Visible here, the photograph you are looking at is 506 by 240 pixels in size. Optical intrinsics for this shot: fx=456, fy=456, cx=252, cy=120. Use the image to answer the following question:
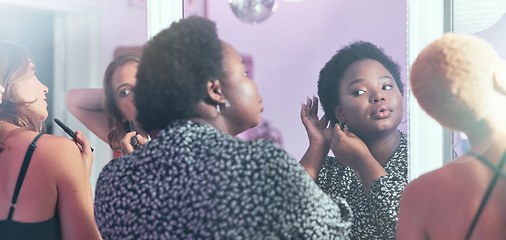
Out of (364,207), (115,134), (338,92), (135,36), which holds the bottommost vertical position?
(364,207)

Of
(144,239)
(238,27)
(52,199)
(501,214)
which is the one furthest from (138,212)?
(238,27)

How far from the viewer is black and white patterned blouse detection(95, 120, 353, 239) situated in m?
0.75

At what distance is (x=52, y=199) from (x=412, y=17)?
40.6 inches

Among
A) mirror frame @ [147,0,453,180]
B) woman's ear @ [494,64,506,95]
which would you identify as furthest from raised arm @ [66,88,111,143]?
woman's ear @ [494,64,506,95]

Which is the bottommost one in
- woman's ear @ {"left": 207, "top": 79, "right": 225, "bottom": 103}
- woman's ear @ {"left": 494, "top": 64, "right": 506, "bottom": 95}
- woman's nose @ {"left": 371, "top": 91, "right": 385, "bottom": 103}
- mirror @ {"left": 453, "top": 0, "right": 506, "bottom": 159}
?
woman's nose @ {"left": 371, "top": 91, "right": 385, "bottom": 103}

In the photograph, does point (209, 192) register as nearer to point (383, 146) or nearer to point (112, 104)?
point (383, 146)

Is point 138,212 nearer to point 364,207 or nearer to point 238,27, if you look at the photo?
point 364,207

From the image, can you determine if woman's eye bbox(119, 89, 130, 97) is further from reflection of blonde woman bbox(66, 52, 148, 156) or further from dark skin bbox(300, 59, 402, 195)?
dark skin bbox(300, 59, 402, 195)

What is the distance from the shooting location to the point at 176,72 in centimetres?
83

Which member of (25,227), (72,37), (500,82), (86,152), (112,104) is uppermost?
(72,37)

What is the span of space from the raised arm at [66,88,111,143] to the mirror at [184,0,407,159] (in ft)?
1.90

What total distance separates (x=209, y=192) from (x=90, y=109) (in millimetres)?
1057

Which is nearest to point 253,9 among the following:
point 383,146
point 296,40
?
point 296,40

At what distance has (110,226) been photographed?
83 cm
